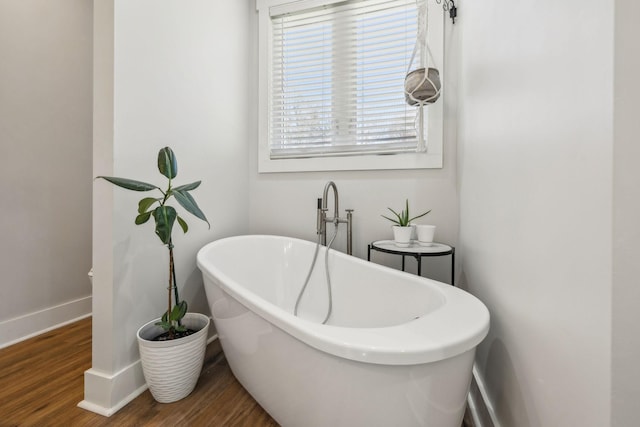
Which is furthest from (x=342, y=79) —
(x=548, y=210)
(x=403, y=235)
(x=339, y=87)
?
(x=548, y=210)

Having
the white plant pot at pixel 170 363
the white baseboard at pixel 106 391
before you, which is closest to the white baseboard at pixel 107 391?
the white baseboard at pixel 106 391

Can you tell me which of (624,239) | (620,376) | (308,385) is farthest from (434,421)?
(624,239)

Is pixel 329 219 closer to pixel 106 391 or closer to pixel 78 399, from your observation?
pixel 106 391

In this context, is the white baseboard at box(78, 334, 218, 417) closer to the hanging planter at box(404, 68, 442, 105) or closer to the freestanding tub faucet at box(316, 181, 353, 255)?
the freestanding tub faucet at box(316, 181, 353, 255)

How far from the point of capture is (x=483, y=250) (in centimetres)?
111

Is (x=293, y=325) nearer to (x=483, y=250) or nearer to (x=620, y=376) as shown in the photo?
(x=620, y=376)

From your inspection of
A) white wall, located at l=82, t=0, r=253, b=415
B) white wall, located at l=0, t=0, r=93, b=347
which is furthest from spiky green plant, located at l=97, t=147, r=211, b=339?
white wall, located at l=0, t=0, r=93, b=347

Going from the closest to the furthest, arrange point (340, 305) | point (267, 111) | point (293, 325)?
point (293, 325), point (340, 305), point (267, 111)

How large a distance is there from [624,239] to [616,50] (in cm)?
27

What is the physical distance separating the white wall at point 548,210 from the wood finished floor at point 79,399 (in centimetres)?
60

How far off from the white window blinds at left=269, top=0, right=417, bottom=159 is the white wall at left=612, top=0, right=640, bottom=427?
1.41 metres

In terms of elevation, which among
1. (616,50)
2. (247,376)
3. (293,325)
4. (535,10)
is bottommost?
(247,376)

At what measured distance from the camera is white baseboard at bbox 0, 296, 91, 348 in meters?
1.61

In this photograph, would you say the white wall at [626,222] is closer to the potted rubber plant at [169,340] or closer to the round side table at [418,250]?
the round side table at [418,250]
